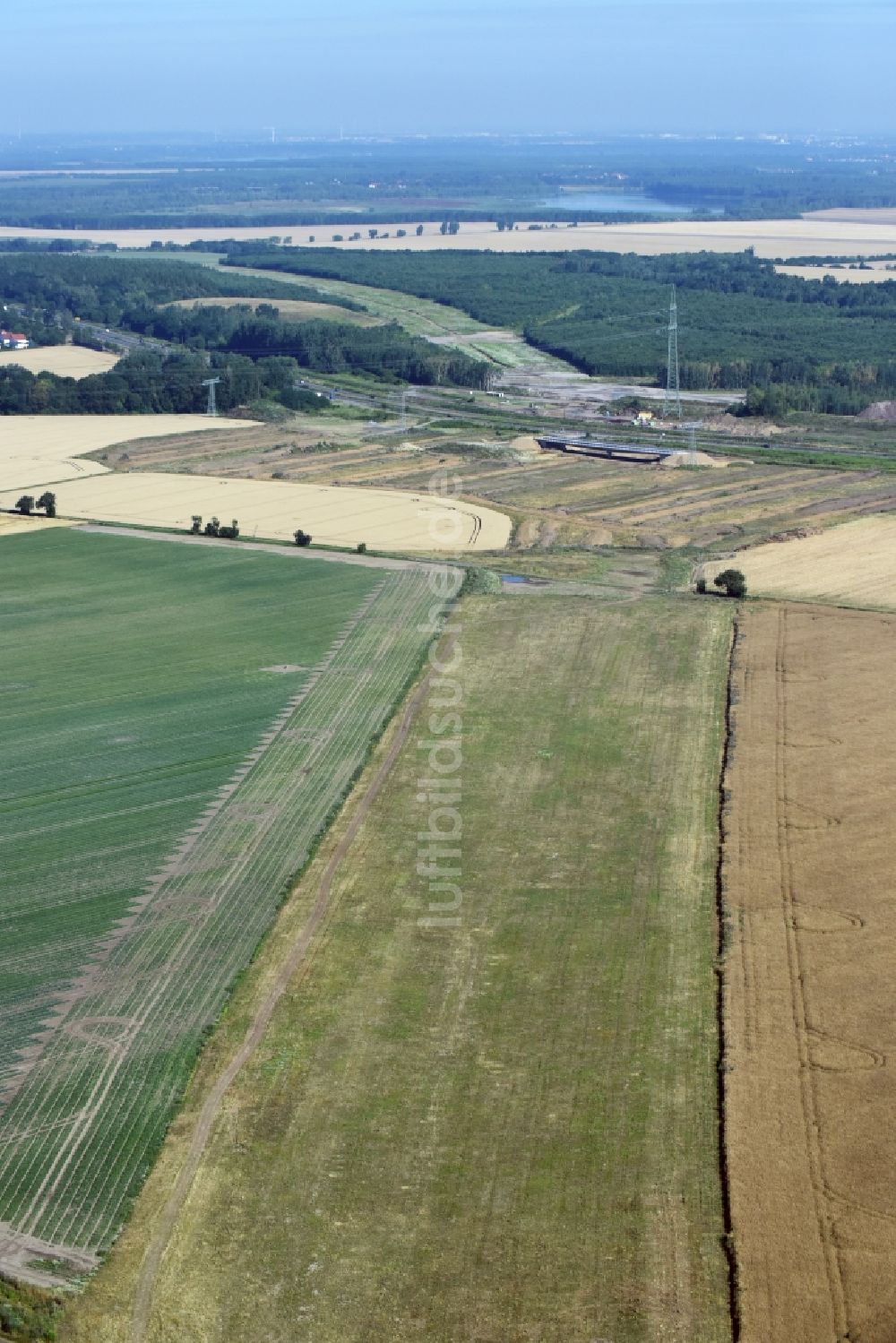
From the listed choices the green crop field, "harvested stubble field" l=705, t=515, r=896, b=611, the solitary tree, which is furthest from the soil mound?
the green crop field

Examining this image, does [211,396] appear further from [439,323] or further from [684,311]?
[684,311]

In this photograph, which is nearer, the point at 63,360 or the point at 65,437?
the point at 65,437

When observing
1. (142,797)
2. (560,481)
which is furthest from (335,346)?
(142,797)

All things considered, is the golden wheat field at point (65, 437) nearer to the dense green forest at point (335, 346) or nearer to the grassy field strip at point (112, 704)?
the grassy field strip at point (112, 704)

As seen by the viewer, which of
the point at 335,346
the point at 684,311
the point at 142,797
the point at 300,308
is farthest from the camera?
the point at 300,308

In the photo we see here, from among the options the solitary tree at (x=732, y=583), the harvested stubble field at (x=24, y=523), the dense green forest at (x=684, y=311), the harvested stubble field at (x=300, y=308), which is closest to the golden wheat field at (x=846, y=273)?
the dense green forest at (x=684, y=311)

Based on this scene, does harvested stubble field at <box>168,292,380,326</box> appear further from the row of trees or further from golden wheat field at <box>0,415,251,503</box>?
the row of trees
